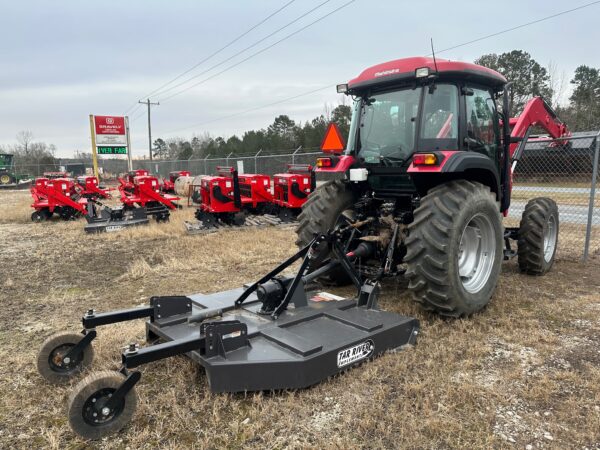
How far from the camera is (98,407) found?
8.39 feet

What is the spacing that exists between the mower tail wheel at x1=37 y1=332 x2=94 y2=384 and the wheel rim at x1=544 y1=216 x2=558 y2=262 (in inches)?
215

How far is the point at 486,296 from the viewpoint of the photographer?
14.2 ft

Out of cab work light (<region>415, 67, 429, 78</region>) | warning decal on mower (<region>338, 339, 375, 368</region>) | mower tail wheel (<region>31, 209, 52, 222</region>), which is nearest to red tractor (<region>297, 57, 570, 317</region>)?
cab work light (<region>415, 67, 429, 78</region>)

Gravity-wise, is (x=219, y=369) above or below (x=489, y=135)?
below

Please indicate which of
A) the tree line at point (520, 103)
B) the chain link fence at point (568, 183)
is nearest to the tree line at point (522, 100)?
the tree line at point (520, 103)

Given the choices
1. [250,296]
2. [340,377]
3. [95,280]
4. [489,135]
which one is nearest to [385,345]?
[340,377]

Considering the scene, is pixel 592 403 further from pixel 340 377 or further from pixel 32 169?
pixel 32 169

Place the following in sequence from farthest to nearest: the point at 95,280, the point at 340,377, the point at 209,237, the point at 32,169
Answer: the point at 32,169
the point at 209,237
the point at 95,280
the point at 340,377

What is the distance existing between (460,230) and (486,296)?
2.79 ft

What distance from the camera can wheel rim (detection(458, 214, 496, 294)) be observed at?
14.8 feet

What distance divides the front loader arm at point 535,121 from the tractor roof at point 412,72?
4.78 ft

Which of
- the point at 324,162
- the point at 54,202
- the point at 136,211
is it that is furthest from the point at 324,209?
the point at 54,202

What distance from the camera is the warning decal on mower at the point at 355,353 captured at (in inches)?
123

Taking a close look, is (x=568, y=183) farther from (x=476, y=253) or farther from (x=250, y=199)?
(x=250, y=199)
